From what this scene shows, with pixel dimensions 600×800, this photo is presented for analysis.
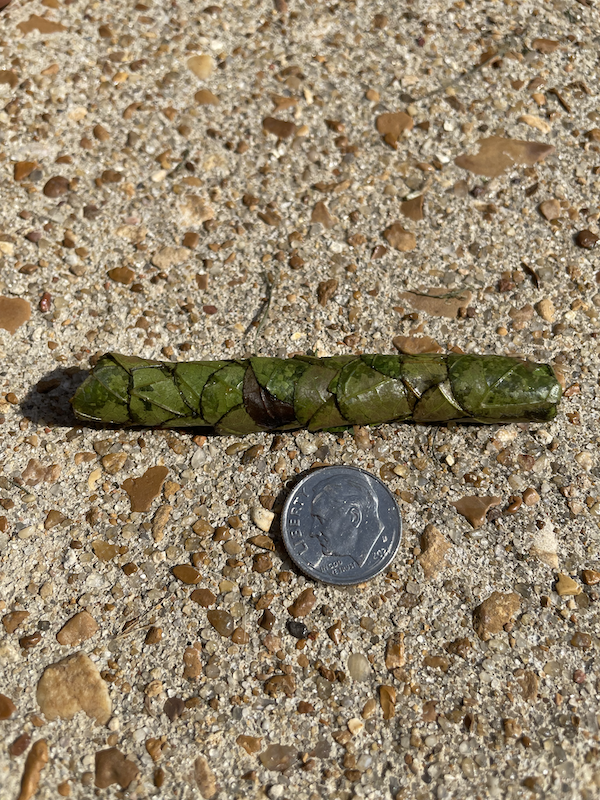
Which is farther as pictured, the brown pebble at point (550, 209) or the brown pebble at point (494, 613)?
the brown pebble at point (550, 209)

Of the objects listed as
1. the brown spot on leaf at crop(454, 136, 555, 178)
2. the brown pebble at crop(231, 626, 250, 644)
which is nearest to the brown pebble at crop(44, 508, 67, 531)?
the brown pebble at crop(231, 626, 250, 644)

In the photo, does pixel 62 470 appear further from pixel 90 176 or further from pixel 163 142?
pixel 163 142

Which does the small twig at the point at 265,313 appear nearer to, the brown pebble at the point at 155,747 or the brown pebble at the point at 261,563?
the brown pebble at the point at 261,563

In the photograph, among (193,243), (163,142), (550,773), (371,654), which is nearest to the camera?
(550,773)

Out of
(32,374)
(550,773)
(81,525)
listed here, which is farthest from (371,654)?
(32,374)

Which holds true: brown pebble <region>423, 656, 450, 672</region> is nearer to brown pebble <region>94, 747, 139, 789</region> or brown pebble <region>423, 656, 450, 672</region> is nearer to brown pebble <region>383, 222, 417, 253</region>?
brown pebble <region>94, 747, 139, 789</region>

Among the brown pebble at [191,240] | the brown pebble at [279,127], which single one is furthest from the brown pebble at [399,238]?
the brown pebble at [191,240]

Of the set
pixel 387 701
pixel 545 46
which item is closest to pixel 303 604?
pixel 387 701
